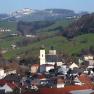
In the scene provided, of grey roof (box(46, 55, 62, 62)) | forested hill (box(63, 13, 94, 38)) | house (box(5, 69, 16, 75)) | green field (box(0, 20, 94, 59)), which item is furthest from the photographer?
forested hill (box(63, 13, 94, 38))

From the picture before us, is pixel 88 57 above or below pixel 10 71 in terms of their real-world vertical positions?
below

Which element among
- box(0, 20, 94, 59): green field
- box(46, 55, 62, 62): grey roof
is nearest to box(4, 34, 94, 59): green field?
box(0, 20, 94, 59): green field

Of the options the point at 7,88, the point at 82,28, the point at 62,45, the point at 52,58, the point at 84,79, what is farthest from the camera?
the point at 82,28

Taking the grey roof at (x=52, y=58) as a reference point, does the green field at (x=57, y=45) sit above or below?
below

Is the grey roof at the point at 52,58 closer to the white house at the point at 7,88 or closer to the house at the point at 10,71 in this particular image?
the house at the point at 10,71

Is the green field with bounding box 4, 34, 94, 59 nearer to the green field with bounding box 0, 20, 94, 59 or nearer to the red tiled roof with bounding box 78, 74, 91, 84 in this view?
the green field with bounding box 0, 20, 94, 59

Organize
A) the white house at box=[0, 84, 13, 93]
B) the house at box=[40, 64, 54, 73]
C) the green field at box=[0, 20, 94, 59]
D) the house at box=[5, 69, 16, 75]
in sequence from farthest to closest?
1. the green field at box=[0, 20, 94, 59]
2. the house at box=[40, 64, 54, 73]
3. the house at box=[5, 69, 16, 75]
4. the white house at box=[0, 84, 13, 93]

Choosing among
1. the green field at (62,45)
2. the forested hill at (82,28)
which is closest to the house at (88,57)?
the green field at (62,45)

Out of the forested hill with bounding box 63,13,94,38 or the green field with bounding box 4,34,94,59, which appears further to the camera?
the forested hill with bounding box 63,13,94,38

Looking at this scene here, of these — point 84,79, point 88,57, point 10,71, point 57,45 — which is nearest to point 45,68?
A: point 10,71

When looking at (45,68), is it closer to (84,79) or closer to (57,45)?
(84,79)

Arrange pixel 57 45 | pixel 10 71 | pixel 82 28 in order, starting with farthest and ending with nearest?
1. pixel 82 28
2. pixel 57 45
3. pixel 10 71

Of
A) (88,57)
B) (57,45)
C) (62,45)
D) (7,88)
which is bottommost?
(57,45)

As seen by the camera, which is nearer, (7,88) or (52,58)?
(7,88)
